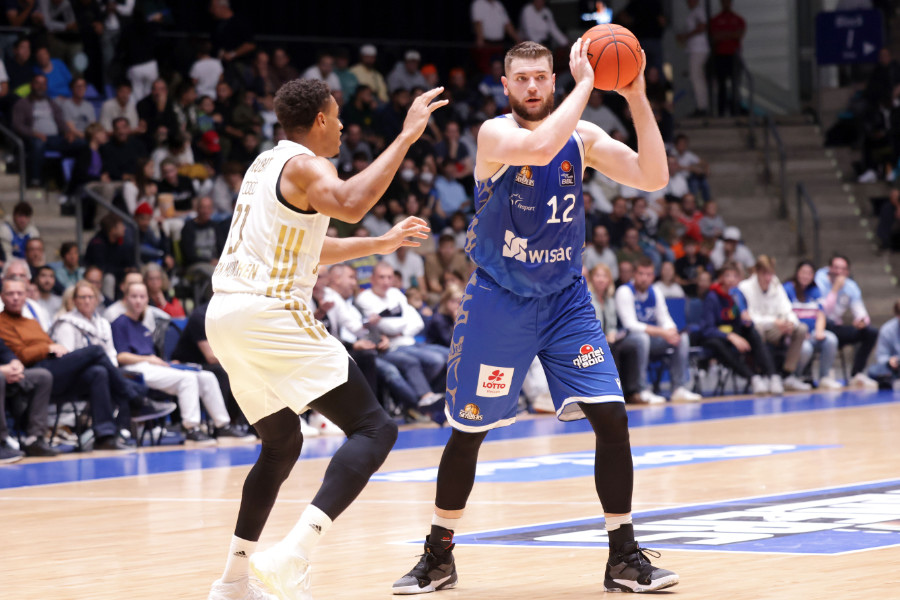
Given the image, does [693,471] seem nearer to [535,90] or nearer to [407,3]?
[535,90]

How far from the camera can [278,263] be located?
15.5ft

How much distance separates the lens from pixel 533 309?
523 cm

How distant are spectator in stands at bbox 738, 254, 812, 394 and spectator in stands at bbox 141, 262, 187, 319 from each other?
6938mm

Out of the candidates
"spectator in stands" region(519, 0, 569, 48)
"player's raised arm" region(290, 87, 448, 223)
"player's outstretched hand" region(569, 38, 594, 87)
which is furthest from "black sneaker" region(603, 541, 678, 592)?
"spectator in stands" region(519, 0, 569, 48)

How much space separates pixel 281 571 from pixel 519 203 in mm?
1662

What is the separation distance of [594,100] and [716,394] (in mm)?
5098

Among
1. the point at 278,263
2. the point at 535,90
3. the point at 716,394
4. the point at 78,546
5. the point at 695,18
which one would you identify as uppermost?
the point at 695,18

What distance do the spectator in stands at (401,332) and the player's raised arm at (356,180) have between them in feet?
28.2

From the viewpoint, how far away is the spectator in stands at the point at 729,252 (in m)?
18.3

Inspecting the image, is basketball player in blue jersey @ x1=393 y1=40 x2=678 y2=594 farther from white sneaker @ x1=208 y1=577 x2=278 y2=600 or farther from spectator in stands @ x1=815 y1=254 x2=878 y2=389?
spectator in stands @ x1=815 y1=254 x2=878 y2=389

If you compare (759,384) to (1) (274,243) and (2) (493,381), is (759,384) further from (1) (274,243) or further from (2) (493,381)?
(1) (274,243)

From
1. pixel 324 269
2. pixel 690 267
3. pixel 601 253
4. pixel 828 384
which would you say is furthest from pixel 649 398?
pixel 324 269

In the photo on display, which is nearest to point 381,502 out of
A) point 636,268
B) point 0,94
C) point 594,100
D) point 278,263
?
point 278,263

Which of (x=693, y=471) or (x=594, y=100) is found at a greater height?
(x=594, y=100)
